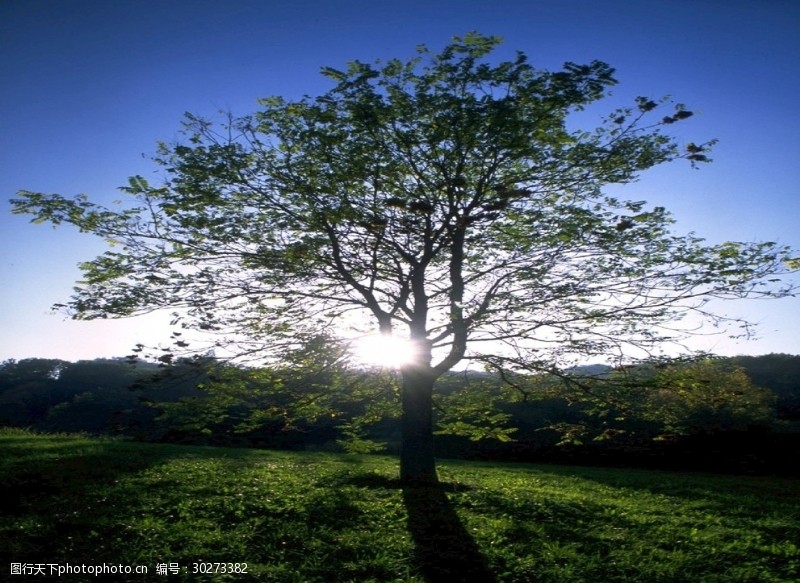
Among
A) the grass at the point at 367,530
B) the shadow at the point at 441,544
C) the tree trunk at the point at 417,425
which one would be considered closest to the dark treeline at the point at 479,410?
the tree trunk at the point at 417,425

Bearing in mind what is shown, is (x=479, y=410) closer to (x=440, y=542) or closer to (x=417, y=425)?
(x=417, y=425)

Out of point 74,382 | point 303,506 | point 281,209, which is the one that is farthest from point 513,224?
point 74,382

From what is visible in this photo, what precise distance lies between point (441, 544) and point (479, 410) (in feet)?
16.5

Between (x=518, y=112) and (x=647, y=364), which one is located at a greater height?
(x=518, y=112)

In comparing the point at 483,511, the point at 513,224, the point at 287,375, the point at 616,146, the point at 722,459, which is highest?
the point at 616,146

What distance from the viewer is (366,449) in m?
12.4

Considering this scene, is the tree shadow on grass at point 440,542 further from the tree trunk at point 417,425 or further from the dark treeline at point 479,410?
the dark treeline at point 479,410

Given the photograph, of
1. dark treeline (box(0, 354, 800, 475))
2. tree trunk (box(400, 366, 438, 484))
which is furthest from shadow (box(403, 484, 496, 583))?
dark treeline (box(0, 354, 800, 475))

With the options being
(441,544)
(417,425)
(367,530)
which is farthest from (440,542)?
(417,425)

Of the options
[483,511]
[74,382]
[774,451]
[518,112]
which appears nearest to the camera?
[518,112]

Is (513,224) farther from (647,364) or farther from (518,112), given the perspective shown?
(647,364)

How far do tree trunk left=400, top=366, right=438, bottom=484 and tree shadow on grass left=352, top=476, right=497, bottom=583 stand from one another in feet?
1.84

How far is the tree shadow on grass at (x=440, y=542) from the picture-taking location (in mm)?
6551

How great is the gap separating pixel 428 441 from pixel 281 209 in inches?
263
